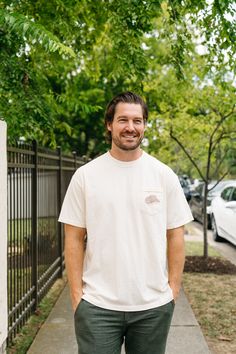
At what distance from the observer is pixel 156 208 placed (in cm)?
235

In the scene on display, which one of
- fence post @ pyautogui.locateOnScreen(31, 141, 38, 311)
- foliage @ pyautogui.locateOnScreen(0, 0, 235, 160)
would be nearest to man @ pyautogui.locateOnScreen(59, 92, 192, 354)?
foliage @ pyautogui.locateOnScreen(0, 0, 235, 160)

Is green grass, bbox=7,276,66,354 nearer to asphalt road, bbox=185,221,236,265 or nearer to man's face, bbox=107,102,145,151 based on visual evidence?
man's face, bbox=107,102,145,151

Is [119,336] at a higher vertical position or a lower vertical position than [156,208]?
lower

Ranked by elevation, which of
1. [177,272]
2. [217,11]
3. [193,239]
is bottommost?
[193,239]

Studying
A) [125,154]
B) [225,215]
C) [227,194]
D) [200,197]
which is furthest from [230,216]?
[125,154]

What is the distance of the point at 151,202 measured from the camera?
7.70ft

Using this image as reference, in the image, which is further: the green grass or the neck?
the green grass

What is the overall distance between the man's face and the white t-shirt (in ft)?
0.33

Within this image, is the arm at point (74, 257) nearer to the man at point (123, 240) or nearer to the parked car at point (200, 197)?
the man at point (123, 240)

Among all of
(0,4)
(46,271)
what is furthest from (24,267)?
(0,4)

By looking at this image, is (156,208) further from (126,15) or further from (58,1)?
(58,1)

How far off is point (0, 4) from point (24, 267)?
2699mm

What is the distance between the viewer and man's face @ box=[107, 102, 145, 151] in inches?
94.4

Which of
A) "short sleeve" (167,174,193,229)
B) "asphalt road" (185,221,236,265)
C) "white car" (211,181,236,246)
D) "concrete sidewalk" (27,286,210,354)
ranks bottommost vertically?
"asphalt road" (185,221,236,265)
